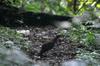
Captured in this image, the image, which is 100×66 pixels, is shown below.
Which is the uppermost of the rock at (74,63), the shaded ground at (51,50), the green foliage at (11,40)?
the green foliage at (11,40)

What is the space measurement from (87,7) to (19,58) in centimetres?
530

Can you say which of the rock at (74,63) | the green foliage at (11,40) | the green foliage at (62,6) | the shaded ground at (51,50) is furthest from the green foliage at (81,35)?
the green foliage at (62,6)

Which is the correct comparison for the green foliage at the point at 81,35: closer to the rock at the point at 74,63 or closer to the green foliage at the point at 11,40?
the rock at the point at 74,63

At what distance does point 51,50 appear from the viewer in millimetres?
6254

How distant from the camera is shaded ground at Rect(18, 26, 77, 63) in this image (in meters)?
5.86

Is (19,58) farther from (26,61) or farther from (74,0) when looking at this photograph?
(74,0)

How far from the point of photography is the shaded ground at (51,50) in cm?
586

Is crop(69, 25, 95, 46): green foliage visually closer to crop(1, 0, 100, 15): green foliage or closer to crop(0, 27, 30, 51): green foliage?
crop(0, 27, 30, 51): green foliage

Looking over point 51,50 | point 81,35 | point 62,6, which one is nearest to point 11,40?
point 51,50

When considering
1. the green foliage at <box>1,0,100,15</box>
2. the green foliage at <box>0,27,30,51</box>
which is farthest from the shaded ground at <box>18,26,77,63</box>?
the green foliage at <box>1,0,100,15</box>

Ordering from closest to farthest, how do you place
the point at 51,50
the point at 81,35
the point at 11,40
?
the point at 11,40 < the point at 51,50 < the point at 81,35

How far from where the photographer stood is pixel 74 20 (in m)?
8.66

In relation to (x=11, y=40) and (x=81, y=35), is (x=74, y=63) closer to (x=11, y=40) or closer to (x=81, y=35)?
(x=11, y=40)

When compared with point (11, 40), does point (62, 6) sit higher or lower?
higher
